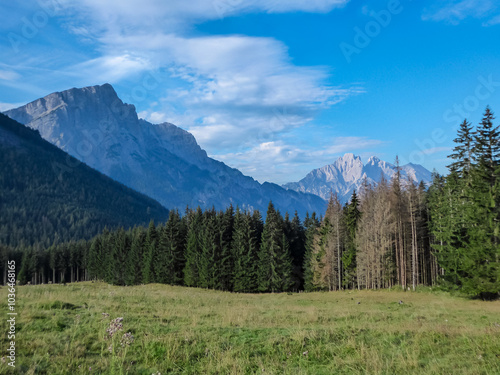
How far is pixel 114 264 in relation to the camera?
294 ft

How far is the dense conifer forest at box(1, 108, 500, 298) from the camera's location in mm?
30984

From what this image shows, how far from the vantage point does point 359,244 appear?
172 ft

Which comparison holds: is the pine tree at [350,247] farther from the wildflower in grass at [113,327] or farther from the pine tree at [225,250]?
the wildflower in grass at [113,327]

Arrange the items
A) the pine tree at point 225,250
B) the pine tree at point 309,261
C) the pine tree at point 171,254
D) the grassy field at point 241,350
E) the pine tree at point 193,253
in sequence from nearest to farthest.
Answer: the grassy field at point 241,350 → the pine tree at point 225,250 → the pine tree at point 309,261 → the pine tree at point 193,253 → the pine tree at point 171,254

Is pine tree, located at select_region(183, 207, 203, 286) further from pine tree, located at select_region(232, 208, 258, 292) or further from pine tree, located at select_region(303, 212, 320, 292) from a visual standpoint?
pine tree, located at select_region(303, 212, 320, 292)

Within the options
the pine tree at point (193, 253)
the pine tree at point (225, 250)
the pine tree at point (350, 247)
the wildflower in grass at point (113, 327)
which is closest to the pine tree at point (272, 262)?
the pine tree at point (225, 250)

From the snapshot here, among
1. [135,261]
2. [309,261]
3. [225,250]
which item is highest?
[225,250]

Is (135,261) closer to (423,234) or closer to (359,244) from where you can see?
(359,244)

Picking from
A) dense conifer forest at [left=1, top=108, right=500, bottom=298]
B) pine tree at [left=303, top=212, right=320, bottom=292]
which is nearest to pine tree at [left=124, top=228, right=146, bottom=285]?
dense conifer forest at [left=1, top=108, right=500, bottom=298]

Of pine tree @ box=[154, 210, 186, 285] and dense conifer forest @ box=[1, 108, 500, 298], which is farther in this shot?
pine tree @ box=[154, 210, 186, 285]

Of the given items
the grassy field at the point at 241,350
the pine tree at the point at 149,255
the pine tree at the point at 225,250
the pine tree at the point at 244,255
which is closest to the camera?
the grassy field at the point at 241,350

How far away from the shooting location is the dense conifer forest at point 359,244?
31.0 meters

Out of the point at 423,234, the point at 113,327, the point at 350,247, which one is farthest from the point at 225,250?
the point at 113,327

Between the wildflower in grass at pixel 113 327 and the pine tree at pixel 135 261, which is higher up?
the wildflower in grass at pixel 113 327
